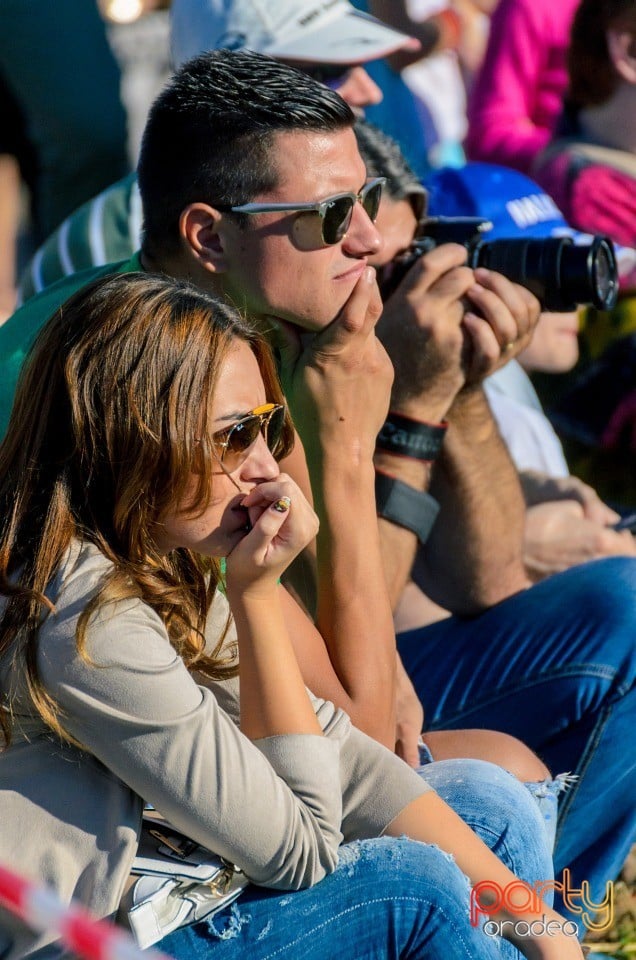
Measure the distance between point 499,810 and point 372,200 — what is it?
101 centimetres

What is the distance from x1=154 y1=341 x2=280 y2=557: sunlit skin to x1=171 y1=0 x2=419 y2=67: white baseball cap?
1.48 m

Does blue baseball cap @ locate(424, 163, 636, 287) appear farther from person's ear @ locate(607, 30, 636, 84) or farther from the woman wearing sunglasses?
the woman wearing sunglasses

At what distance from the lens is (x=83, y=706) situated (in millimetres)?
1485

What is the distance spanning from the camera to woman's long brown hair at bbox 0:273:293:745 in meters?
1.60

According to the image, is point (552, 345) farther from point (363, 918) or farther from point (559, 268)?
point (363, 918)

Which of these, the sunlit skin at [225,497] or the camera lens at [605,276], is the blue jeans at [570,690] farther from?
the sunlit skin at [225,497]

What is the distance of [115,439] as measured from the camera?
5.28ft

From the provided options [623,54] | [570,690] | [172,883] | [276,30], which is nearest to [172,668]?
[172,883]

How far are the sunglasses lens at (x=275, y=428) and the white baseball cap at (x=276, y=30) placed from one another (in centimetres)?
141

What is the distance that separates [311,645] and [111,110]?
278 centimetres

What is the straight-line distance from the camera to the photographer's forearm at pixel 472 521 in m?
2.68

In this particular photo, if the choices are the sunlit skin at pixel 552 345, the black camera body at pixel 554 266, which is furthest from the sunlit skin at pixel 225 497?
the sunlit skin at pixel 552 345

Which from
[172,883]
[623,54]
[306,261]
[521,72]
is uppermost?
[306,261]

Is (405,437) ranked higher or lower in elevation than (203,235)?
lower
